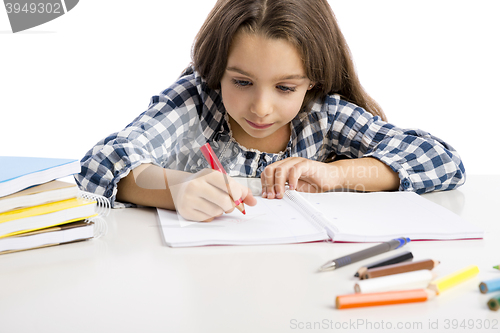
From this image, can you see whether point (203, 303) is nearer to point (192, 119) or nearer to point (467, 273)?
point (467, 273)

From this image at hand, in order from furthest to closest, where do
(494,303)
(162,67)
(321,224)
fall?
1. (162,67)
2. (321,224)
3. (494,303)

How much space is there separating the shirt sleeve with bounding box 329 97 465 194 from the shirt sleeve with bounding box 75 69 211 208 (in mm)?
340

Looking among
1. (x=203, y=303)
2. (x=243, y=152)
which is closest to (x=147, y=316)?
(x=203, y=303)

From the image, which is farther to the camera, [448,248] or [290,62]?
[290,62]

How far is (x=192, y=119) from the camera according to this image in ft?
3.31

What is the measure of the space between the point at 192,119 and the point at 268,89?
249 mm

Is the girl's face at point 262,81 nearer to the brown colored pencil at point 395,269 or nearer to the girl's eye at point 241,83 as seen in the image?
the girl's eye at point 241,83

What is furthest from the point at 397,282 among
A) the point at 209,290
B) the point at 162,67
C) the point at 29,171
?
the point at 162,67

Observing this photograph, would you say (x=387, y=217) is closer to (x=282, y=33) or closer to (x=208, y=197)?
(x=208, y=197)

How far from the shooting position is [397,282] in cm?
41

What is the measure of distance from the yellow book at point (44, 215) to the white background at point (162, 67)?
4.26ft

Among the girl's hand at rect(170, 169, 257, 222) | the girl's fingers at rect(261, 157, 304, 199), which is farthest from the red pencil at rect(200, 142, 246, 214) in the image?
the girl's fingers at rect(261, 157, 304, 199)

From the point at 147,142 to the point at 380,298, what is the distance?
59cm

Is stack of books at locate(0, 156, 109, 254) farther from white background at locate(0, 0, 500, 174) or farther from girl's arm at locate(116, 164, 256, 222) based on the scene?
white background at locate(0, 0, 500, 174)
